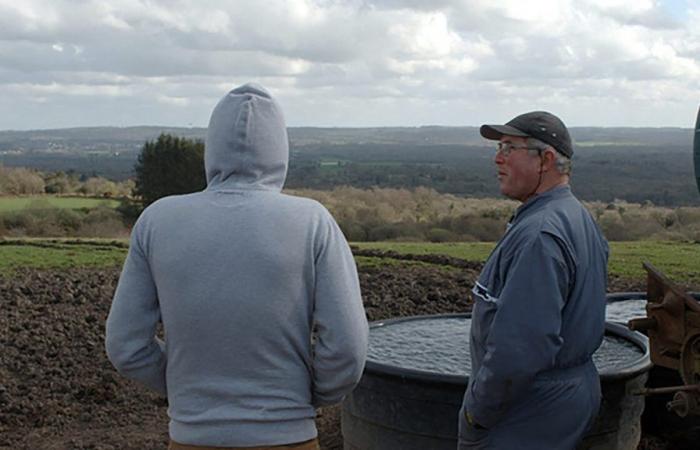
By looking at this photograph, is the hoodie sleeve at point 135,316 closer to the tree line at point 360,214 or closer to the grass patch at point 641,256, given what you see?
the grass patch at point 641,256

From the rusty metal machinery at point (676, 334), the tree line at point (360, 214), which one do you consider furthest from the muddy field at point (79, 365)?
the tree line at point (360, 214)

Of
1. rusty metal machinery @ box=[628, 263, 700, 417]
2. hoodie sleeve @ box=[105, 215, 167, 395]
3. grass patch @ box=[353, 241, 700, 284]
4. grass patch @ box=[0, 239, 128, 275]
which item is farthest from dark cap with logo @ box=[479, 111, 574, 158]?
grass patch @ box=[0, 239, 128, 275]

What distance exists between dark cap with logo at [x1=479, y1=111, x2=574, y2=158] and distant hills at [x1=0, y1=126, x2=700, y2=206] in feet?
33.7

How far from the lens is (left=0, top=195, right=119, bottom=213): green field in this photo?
115 ft

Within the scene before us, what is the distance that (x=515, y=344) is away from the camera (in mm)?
3154

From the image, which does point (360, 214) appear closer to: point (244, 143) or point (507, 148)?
point (507, 148)

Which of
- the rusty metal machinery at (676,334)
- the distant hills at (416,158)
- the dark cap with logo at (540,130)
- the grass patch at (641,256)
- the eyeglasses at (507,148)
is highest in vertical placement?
the dark cap with logo at (540,130)

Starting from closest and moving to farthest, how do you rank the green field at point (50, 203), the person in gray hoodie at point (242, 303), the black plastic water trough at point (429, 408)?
1. the person in gray hoodie at point (242, 303)
2. the black plastic water trough at point (429, 408)
3. the green field at point (50, 203)

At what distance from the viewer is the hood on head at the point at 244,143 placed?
2.92 m

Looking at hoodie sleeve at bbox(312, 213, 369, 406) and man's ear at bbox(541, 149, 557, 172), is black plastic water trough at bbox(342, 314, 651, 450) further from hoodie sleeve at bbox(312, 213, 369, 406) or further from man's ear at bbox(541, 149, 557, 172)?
hoodie sleeve at bbox(312, 213, 369, 406)

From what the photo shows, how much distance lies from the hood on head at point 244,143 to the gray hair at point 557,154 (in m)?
0.94

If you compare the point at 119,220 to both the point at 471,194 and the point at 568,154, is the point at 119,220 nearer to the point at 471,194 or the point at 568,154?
the point at 568,154

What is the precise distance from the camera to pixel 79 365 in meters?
8.79

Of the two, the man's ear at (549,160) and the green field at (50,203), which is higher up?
the man's ear at (549,160)
